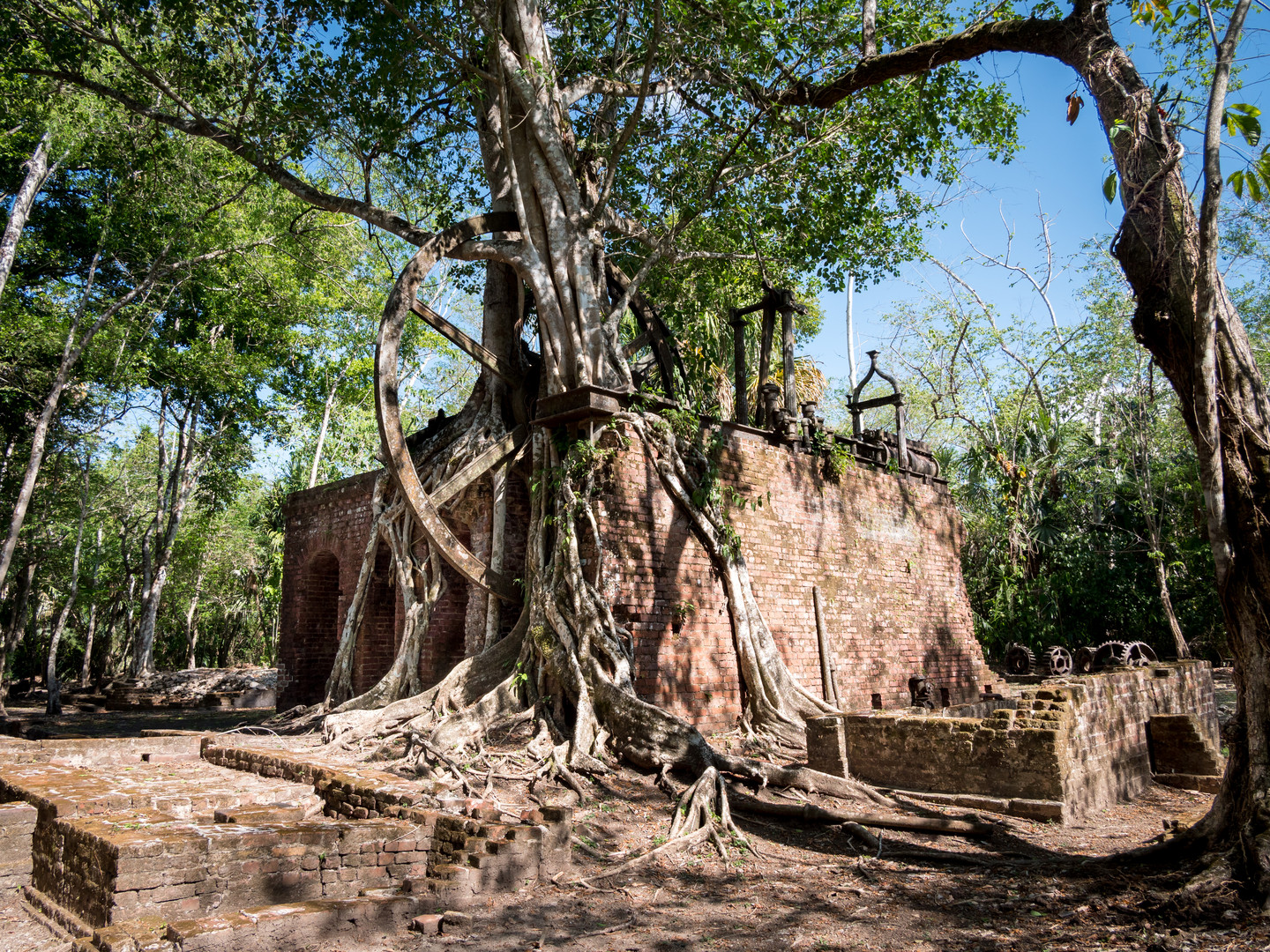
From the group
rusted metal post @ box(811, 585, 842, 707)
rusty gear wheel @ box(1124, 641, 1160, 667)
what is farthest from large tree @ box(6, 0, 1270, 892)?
rusty gear wheel @ box(1124, 641, 1160, 667)

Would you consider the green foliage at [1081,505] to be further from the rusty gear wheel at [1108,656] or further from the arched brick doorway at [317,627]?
the arched brick doorway at [317,627]

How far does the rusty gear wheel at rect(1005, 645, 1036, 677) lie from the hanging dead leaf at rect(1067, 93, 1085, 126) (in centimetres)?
1325

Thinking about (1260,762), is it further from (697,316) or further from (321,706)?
(697,316)

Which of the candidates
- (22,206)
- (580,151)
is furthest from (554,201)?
(22,206)

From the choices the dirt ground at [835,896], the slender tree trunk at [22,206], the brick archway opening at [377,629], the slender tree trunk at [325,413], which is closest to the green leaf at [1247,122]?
the dirt ground at [835,896]

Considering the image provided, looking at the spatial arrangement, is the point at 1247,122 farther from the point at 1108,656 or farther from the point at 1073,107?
the point at 1108,656

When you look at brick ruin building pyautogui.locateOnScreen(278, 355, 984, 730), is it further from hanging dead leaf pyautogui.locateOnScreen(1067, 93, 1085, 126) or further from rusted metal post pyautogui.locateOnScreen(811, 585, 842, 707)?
hanging dead leaf pyautogui.locateOnScreen(1067, 93, 1085, 126)

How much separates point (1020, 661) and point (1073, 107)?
44.9 feet

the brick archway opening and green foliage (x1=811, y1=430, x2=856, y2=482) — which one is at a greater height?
green foliage (x1=811, y1=430, x2=856, y2=482)

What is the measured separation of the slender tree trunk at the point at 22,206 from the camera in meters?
13.2

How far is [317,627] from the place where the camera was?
13.3 m

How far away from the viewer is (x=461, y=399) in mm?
31859

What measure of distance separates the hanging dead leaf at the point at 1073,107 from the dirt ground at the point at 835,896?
4.70 metres

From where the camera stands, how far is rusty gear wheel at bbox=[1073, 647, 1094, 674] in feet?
52.3
